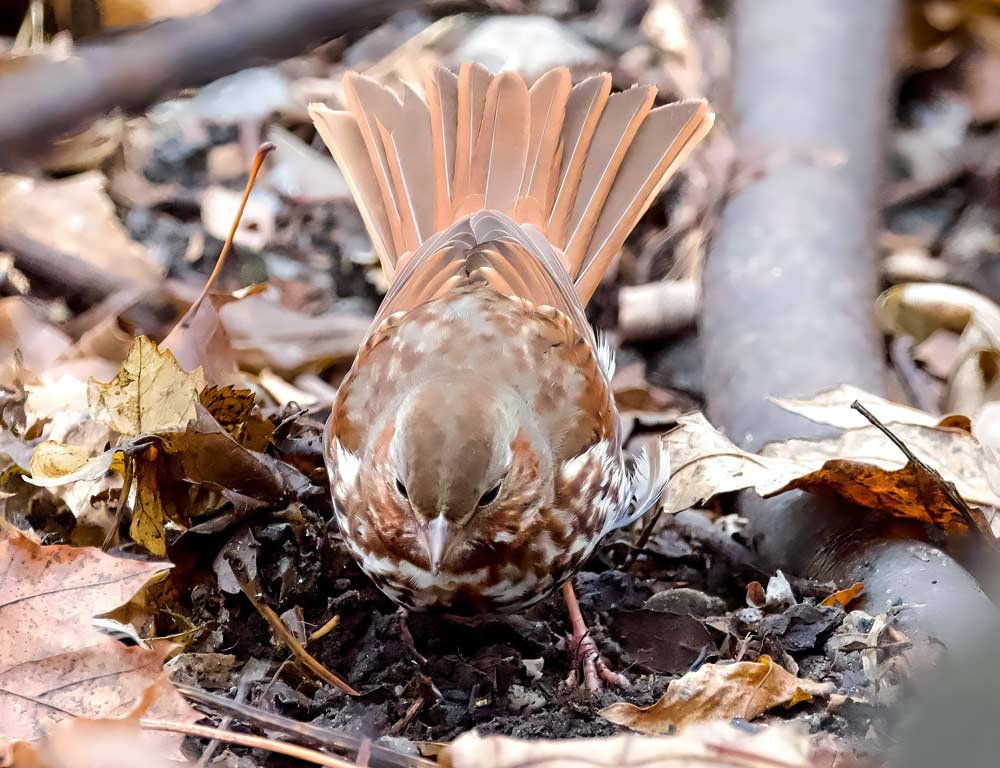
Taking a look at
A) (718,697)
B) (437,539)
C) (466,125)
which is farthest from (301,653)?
(466,125)

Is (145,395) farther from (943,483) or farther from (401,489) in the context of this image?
(943,483)

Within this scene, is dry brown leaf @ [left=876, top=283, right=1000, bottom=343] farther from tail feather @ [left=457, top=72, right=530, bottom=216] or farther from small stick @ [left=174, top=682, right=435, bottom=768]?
small stick @ [left=174, top=682, right=435, bottom=768]

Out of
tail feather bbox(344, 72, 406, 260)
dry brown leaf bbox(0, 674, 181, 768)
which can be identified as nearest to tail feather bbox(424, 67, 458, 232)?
tail feather bbox(344, 72, 406, 260)

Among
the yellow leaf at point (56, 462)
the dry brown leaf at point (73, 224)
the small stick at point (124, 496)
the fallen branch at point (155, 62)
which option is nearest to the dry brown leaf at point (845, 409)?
the small stick at point (124, 496)


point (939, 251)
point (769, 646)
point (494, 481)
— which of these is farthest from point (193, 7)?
point (939, 251)

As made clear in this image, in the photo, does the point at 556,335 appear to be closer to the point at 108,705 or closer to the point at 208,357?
the point at 208,357

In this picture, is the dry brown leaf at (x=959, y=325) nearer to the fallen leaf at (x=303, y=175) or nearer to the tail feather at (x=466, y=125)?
the tail feather at (x=466, y=125)
